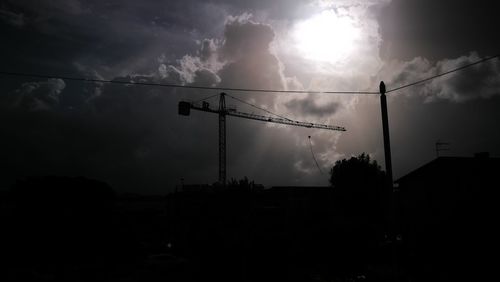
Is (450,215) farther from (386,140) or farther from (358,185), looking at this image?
(358,185)

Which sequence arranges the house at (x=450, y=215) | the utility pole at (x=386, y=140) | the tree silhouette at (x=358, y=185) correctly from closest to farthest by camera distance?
the utility pole at (x=386, y=140) < the house at (x=450, y=215) < the tree silhouette at (x=358, y=185)

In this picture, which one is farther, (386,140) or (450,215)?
(450,215)

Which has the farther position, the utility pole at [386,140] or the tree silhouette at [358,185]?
the tree silhouette at [358,185]

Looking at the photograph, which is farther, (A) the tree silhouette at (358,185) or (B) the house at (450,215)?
(A) the tree silhouette at (358,185)

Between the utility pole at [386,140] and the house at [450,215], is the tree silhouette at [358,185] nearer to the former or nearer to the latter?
the house at [450,215]

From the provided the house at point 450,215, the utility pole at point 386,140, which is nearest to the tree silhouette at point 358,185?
the house at point 450,215

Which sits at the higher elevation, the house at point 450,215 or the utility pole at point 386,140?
the utility pole at point 386,140

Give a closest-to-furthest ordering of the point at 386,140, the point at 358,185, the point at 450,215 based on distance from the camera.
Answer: the point at 386,140
the point at 450,215
the point at 358,185

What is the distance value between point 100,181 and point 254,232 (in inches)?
1321

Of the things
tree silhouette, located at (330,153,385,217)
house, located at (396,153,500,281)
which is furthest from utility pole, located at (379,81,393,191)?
tree silhouette, located at (330,153,385,217)

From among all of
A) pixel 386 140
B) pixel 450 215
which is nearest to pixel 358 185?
pixel 450 215

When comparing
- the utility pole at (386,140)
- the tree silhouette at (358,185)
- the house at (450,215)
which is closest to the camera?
the utility pole at (386,140)

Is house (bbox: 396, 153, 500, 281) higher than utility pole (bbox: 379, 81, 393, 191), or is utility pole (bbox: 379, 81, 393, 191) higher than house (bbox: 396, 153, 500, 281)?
utility pole (bbox: 379, 81, 393, 191)

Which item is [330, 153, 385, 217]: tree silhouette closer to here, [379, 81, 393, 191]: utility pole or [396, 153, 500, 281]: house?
[396, 153, 500, 281]: house
